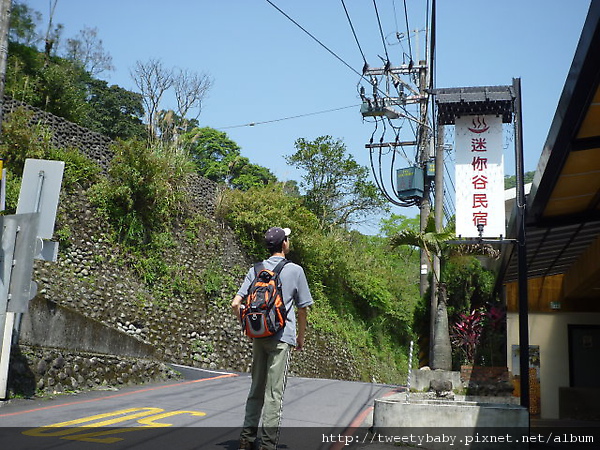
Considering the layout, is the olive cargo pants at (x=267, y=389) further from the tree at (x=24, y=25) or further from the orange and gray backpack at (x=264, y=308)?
the tree at (x=24, y=25)

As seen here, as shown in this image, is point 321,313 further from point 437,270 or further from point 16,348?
point 16,348

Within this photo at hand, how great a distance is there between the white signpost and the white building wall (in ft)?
35.8

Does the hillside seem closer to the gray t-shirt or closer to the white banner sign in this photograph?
the gray t-shirt

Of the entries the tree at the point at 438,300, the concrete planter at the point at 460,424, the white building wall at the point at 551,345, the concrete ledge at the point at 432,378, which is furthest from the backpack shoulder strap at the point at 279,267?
the white building wall at the point at 551,345

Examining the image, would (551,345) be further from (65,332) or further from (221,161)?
(221,161)

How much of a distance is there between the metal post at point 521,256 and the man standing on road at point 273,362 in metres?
3.19

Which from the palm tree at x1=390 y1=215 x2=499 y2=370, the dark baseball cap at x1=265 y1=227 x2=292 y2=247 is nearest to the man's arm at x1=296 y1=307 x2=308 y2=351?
the dark baseball cap at x1=265 y1=227 x2=292 y2=247

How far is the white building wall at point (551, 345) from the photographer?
14.8 meters

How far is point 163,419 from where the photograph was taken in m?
7.26

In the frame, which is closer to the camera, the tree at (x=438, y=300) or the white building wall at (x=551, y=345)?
the tree at (x=438, y=300)

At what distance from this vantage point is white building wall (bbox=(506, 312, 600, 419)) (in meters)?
14.8

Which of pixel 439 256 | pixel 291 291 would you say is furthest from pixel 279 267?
pixel 439 256

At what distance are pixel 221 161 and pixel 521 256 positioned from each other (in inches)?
1617

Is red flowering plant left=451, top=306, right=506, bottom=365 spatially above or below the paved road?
above
